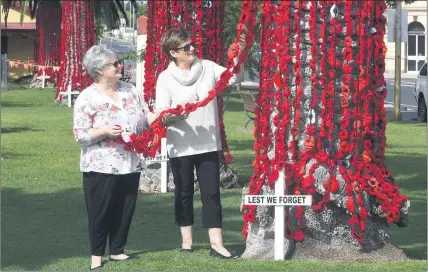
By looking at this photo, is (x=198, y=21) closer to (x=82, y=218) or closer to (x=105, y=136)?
(x=82, y=218)

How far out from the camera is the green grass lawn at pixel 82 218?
8898 mm

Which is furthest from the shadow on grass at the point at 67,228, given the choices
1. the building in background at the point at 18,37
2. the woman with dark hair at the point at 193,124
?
the building in background at the point at 18,37

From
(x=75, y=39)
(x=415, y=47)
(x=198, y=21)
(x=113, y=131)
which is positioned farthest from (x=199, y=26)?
(x=415, y=47)

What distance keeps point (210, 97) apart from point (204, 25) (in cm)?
533

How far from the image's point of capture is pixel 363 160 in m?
9.08

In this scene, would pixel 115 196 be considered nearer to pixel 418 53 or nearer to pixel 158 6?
pixel 158 6

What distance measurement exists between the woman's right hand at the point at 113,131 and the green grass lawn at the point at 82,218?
0.95m

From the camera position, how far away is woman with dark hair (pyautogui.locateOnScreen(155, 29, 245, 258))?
29.8ft

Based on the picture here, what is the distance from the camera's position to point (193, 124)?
909cm

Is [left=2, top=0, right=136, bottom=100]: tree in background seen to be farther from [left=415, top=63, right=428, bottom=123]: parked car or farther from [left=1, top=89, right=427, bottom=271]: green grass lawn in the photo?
[left=1, top=89, right=427, bottom=271]: green grass lawn

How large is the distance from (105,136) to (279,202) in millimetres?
1306

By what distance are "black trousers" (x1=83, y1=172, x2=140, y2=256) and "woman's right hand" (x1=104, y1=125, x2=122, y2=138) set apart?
1.06 feet

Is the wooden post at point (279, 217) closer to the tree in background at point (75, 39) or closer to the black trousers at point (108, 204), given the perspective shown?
the black trousers at point (108, 204)

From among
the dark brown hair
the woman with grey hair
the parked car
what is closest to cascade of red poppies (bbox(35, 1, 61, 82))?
the parked car
